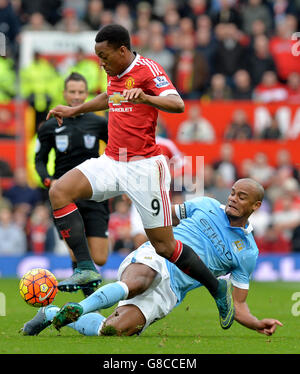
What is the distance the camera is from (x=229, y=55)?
1938cm

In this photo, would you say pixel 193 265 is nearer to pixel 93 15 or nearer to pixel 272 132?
pixel 272 132

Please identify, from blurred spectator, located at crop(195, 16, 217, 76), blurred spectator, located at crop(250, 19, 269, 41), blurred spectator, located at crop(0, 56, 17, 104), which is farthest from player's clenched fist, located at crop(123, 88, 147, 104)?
blurred spectator, located at crop(250, 19, 269, 41)

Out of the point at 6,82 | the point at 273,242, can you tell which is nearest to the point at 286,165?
the point at 273,242

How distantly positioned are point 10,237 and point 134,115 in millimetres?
9952

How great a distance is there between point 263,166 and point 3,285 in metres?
5.97

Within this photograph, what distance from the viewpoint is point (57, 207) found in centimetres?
725

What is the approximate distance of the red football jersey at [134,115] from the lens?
7.22m

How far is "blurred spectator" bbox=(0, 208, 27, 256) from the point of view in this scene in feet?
54.6

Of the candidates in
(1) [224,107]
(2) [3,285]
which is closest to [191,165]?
(1) [224,107]

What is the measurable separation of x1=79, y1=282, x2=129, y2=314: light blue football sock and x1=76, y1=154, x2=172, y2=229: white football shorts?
589mm

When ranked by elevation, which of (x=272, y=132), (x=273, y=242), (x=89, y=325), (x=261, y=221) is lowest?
(x=273, y=242)

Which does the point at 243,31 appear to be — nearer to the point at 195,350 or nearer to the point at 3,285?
the point at 3,285

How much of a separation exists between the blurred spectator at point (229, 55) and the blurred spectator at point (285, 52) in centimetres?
78

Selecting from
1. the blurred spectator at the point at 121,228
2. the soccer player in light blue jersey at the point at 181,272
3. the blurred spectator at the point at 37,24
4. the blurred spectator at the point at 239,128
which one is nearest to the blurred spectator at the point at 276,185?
the blurred spectator at the point at 239,128
